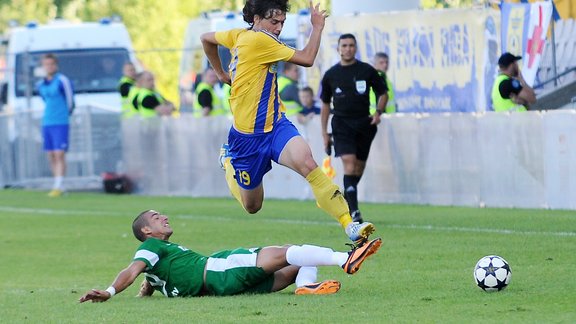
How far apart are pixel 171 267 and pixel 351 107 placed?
6.56 metres

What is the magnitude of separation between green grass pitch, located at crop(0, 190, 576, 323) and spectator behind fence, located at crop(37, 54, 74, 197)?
6.43 ft

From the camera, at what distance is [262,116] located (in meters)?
11.1

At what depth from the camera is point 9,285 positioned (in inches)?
470

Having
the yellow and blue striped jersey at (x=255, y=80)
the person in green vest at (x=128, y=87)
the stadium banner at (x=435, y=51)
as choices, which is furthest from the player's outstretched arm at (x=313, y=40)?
the person in green vest at (x=128, y=87)

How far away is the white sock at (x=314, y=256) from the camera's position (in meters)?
9.77

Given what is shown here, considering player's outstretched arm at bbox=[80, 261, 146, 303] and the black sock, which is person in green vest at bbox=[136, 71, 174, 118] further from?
player's outstretched arm at bbox=[80, 261, 146, 303]

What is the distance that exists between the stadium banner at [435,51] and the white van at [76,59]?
6602mm

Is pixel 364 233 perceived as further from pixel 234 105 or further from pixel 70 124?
pixel 70 124

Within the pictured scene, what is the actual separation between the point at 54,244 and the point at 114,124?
34.9ft

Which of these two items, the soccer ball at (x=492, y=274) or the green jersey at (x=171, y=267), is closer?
the soccer ball at (x=492, y=274)

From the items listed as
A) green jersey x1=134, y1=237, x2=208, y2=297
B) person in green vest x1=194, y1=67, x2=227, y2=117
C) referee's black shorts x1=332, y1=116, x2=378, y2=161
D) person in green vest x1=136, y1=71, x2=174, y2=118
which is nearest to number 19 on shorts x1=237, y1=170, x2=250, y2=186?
green jersey x1=134, y1=237, x2=208, y2=297

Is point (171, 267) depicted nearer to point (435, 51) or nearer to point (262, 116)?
point (262, 116)

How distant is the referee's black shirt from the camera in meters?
16.1

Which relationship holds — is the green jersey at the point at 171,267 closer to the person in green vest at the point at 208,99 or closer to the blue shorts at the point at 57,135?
the person in green vest at the point at 208,99
